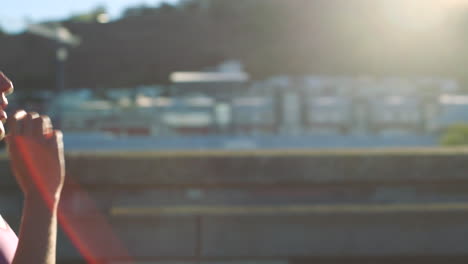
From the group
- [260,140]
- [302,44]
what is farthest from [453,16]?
[302,44]

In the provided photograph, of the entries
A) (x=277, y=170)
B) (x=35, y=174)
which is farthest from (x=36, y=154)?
(x=277, y=170)

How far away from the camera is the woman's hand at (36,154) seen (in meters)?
1.13

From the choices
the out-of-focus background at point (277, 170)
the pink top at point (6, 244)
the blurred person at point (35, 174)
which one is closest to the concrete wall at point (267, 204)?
the out-of-focus background at point (277, 170)

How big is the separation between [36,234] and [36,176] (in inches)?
4.4

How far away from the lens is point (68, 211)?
15.1 ft

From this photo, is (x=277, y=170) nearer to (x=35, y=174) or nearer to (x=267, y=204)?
(x=267, y=204)

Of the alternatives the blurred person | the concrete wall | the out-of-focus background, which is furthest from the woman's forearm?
the concrete wall

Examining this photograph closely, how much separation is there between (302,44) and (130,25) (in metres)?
25.9

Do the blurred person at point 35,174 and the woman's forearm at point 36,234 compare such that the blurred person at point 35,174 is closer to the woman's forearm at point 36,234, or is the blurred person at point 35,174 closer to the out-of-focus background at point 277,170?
the woman's forearm at point 36,234

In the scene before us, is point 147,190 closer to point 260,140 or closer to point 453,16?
point 260,140

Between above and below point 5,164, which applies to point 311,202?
below

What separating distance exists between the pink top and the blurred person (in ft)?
0.15

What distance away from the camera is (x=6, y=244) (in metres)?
1.26

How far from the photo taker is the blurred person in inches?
44.5
